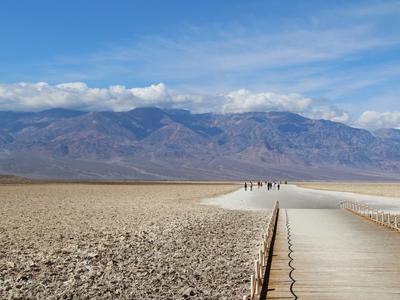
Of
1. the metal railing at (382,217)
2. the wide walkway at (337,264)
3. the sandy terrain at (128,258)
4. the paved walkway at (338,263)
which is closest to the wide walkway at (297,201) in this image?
the metal railing at (382,217)

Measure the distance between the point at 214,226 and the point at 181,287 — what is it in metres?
14.5

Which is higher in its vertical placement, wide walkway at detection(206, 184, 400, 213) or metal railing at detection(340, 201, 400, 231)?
metal railing at detection(340, 201, 400, 231)

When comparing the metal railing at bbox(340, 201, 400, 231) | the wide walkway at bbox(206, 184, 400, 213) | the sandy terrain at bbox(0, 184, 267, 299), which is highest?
the metal railing at bbox(340, 201, 400, 231)

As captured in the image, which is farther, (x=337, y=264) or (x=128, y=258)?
(x=128, y=258)

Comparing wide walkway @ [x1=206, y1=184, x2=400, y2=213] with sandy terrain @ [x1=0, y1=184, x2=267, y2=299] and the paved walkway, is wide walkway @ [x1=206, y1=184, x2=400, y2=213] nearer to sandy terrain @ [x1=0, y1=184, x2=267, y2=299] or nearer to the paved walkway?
sandy terrain @ [x1=0, y1=184, x2=267, y2=299]

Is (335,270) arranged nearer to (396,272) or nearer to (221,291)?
(396,272)

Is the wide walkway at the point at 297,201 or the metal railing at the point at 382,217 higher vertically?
the metal railing at the point at 382,217

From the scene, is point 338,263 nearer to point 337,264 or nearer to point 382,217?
point 337,264

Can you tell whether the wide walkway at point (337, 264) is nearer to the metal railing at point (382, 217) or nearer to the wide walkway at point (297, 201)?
the metal railing at point (382, 217)

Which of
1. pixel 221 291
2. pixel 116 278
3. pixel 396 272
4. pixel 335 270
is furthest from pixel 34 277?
pixel 396 272

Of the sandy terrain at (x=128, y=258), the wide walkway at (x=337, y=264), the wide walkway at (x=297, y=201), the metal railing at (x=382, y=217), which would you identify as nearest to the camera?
the wide walkway at (x=337, y=264)

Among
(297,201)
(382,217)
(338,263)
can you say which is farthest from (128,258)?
(297,201)

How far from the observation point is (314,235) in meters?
22.8

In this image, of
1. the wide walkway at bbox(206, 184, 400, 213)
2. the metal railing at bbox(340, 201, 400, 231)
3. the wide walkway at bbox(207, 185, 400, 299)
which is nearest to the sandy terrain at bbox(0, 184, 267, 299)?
the wide walkway at bbox(207, 185, 400, 299)
